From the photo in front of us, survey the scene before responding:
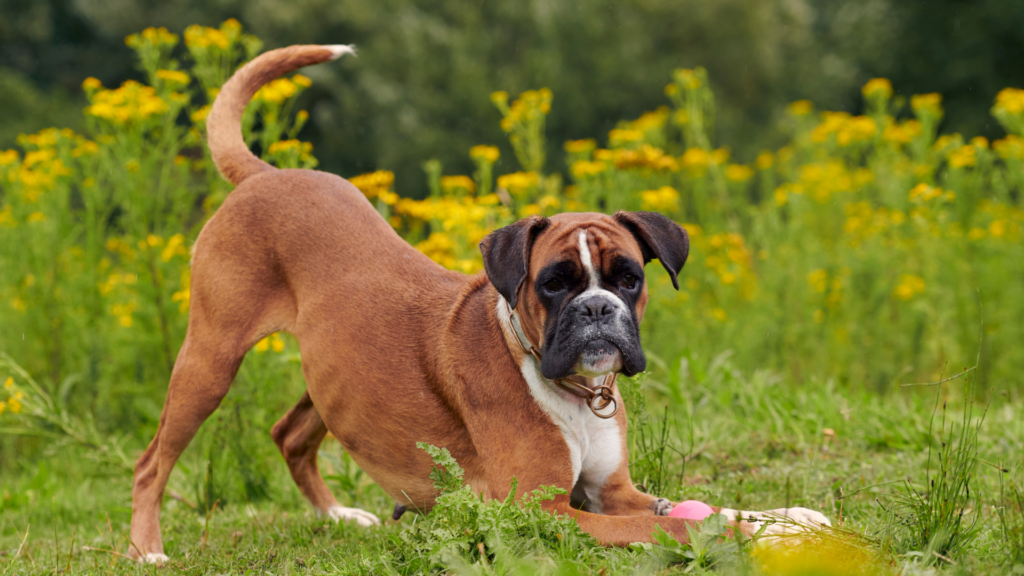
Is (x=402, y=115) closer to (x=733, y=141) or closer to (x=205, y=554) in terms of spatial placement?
(x=733, y=141)

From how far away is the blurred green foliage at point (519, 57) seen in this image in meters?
20.2

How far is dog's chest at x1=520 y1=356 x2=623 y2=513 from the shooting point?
10.5 ft

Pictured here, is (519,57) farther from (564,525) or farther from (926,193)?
(564,525)

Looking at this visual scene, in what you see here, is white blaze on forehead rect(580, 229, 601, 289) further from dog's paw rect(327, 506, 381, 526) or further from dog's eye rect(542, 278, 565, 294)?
dog's paw rect(327, 506, 381, 526)

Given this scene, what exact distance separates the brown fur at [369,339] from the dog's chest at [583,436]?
0.13 ft

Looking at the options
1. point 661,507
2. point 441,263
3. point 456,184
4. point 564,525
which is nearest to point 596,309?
point 564,525

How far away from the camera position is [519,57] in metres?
22.7

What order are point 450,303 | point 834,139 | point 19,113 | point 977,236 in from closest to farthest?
point 450,303 → point 977,236 → point 834,139 → point 19,113

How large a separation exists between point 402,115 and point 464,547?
18211 mm

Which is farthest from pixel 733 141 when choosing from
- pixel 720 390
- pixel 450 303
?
pixel 450 303

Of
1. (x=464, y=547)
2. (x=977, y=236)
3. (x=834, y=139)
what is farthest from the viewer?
(x=834, y=139)

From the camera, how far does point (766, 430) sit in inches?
198

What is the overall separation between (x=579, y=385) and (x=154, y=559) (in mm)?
2112

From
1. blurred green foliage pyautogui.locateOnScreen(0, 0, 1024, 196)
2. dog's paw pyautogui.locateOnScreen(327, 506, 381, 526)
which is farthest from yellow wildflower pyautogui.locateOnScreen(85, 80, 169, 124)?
blurred green foliage pyautogui.locateOnScreen(0, 0, 1024, 196)
